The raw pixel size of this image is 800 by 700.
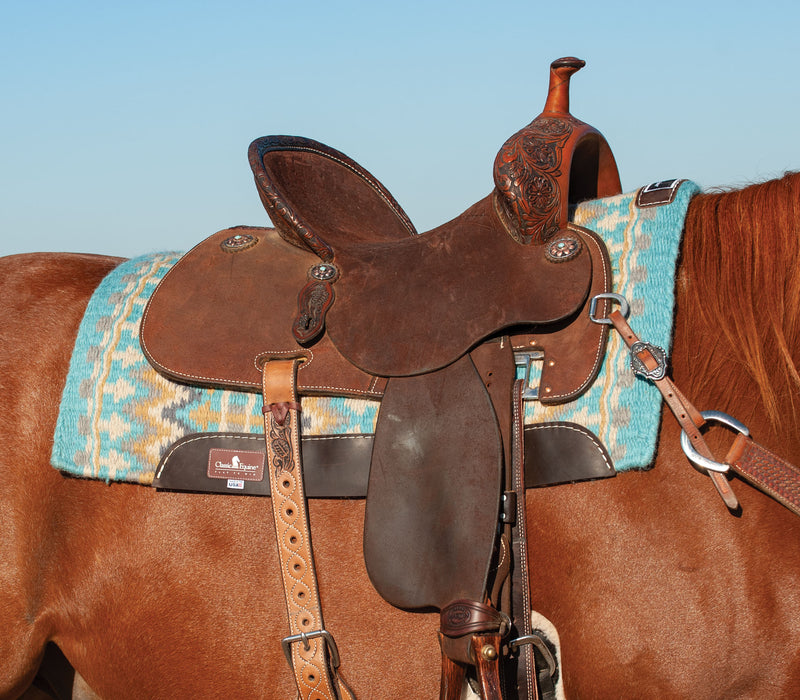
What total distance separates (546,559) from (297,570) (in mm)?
474

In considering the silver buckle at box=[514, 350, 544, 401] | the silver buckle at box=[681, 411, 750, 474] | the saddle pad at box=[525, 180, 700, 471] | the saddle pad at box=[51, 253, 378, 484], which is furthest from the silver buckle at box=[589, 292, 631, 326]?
the saddle pad at box=[51, 253, 378, 484]

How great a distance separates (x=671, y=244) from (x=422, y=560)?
2.49 feet

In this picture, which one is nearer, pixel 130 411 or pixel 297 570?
pixel 297 570

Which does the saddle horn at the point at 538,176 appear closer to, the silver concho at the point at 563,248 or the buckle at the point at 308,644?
the silver concho at the point at 563,248

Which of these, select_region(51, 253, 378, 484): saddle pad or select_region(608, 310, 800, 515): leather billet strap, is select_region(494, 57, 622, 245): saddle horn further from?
select_region(51, 253, 378, 484): saddle pad

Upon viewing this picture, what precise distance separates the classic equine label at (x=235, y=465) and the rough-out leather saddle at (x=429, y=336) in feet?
0.16

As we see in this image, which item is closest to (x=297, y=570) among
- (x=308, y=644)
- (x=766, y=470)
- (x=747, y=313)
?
(x=308, y=644)

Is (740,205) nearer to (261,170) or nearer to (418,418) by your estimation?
(418,418)

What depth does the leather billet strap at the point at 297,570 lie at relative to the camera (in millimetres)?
1402

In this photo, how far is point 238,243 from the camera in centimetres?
171

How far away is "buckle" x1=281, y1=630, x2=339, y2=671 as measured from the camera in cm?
140

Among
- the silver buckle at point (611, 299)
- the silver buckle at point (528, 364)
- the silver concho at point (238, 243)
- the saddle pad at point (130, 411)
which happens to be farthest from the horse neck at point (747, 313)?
the silver concho at point (238, 243)

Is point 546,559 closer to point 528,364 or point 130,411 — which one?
point 528,364

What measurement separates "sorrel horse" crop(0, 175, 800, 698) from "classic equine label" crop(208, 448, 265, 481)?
0.18 feet
